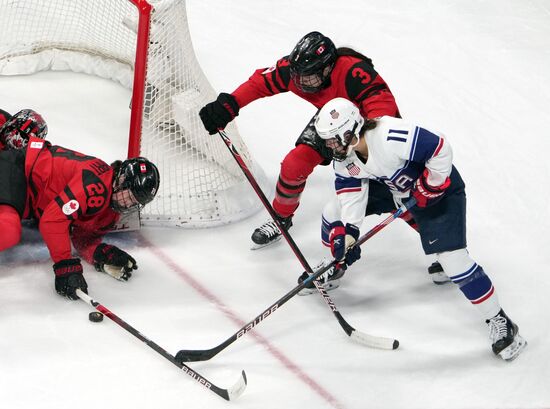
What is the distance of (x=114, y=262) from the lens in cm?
368

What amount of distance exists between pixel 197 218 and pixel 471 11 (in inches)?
119

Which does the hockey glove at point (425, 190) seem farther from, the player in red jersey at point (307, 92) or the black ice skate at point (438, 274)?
the black ice skate at point (438, 274)

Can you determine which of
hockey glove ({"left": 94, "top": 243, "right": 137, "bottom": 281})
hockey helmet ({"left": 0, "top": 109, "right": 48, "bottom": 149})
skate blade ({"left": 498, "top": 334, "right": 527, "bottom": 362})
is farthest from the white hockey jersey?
hockey helmet ({"left": 0, "top": 109, "right": 48, "bottom": 149})

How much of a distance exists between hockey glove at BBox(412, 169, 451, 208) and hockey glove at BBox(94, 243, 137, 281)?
121cm

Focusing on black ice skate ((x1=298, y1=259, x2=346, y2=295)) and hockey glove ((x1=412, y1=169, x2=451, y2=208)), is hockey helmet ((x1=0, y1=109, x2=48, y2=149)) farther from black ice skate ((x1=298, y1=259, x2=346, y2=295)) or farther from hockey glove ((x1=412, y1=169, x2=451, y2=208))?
hockey glove ((x1=412, y1=169, x2=451, y2=208))

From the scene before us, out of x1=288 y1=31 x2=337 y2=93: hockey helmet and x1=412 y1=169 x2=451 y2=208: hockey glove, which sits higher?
x1=288 y1=31 x2=337 y2=93: hockey helmet

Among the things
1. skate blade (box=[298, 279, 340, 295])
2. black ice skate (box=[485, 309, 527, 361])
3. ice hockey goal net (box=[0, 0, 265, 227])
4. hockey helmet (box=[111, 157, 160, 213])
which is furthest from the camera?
ice hockey goal net (box=[0, 0, 265, 227])

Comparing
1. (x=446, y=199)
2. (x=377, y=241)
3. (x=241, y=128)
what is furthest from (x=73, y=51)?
(x=446, y=199)

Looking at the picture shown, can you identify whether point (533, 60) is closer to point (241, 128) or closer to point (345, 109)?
point (241, 128)

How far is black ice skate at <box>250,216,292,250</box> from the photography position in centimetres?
404

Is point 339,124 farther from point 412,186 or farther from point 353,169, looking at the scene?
point 412,186

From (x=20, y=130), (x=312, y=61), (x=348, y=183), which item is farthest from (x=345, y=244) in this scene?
(x=20, y=130)

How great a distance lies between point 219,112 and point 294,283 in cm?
81

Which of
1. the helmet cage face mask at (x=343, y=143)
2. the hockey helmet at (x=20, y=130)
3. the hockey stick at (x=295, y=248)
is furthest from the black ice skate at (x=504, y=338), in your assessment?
the hockey helmet at (x=20, y=130)
